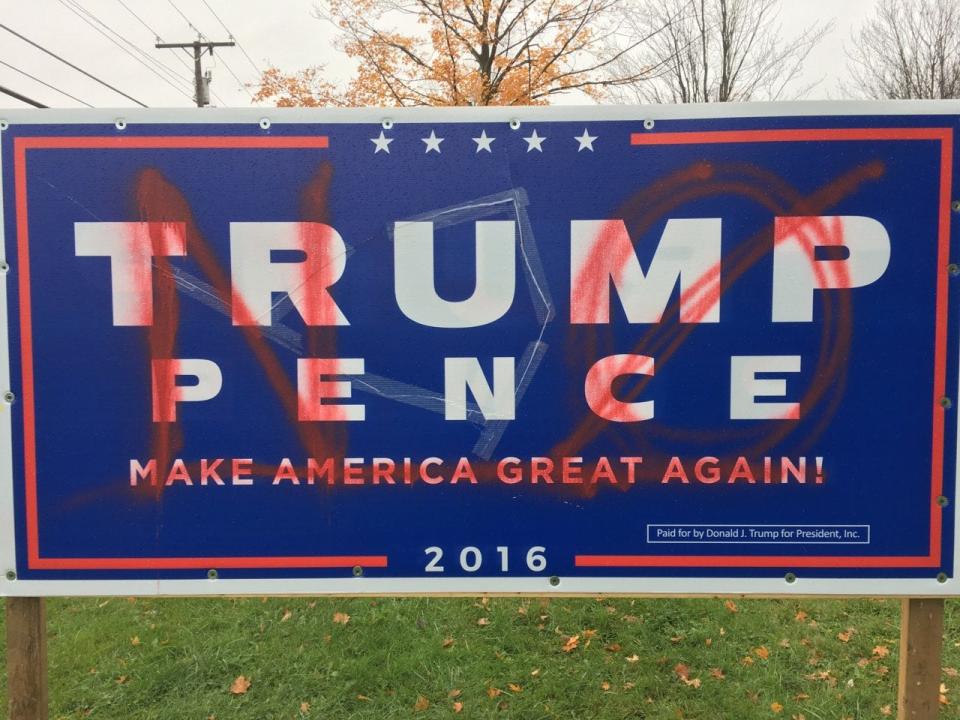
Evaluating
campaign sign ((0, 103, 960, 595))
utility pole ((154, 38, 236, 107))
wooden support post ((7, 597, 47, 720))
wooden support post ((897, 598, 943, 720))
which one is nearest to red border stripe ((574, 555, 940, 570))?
campaign sign ((0, 103, 960, 595))

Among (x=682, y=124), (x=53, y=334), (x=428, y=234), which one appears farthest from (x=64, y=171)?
(x=682, y=124)

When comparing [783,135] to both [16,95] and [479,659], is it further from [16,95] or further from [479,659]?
[16,95]

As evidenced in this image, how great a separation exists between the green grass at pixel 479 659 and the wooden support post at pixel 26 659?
1.28 metres

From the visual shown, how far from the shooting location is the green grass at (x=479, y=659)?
11.4 ft

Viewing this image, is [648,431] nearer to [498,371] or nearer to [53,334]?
[498,371]

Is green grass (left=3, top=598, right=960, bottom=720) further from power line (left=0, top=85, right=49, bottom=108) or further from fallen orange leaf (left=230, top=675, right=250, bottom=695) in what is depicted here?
power line (left=0, top=85, right=49, bottom=108)

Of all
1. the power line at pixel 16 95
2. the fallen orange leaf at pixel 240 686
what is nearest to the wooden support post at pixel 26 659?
the fallen orange leaf at pixel 240 686

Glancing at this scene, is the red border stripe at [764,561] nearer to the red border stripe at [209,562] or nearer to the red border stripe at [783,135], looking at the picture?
the red border stripe at [209,562]

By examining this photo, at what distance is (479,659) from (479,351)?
2272 millimetres

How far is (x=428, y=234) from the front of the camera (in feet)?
7.38

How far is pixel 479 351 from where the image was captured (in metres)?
2.26

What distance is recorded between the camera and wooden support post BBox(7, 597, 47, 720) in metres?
2.26

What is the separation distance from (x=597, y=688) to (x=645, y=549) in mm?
1673

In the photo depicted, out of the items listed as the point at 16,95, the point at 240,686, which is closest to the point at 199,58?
the point at 16,95
